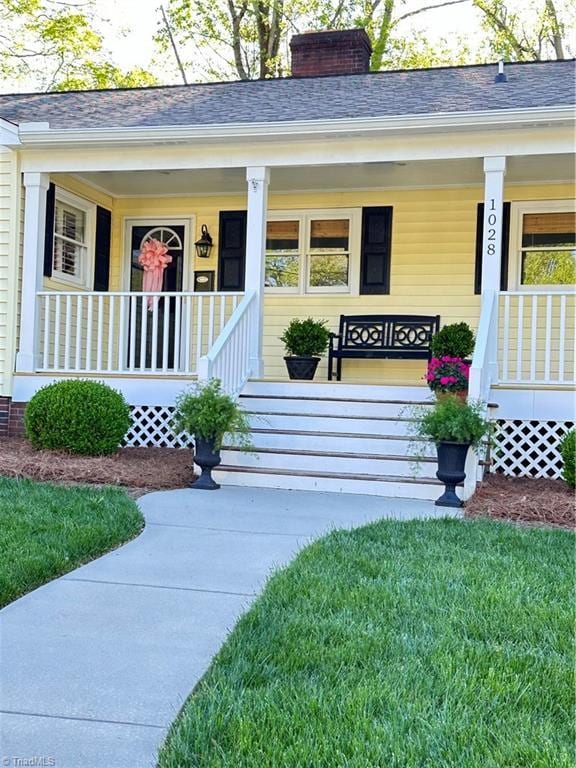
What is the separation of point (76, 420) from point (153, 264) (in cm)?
311

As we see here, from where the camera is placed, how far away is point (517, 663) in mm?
2738

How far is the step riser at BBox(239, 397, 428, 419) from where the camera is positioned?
721 centimetres

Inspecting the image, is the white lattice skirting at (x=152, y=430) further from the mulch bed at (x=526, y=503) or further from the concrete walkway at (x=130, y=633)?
the mulch bed at (x=526, y=503)

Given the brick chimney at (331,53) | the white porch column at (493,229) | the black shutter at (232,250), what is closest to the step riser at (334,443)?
the white porch column at (493,229)

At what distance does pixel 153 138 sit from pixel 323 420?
356 centimetres

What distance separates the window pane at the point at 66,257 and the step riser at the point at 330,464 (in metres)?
4.07

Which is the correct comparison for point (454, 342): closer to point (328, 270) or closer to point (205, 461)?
point (328, 270)

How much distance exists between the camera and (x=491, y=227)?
24.8 feet

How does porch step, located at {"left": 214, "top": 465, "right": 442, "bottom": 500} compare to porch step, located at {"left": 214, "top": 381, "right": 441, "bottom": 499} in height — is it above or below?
below

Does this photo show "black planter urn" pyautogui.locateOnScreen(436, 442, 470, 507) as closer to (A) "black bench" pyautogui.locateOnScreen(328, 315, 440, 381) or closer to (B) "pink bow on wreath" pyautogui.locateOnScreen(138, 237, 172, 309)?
(A) "black bench" pyautogui.locateOnScreen(328, 315, 440, 381)

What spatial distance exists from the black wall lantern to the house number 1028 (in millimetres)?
4048

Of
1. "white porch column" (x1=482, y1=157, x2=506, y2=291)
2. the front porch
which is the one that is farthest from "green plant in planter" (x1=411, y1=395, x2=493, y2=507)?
the front porch

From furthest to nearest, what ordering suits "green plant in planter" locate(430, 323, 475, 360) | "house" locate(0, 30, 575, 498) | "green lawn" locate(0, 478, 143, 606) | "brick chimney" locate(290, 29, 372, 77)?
"brick chimney" locate(290, 29, 372, 77)
"green plant in planter" locate(430, 323, 475, 360)
"house" locate(0, 30, 575, 498)
"green lawn" locate(0, 478, 143, 606)

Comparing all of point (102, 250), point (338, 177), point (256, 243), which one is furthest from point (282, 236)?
point (102, 250)
